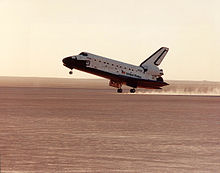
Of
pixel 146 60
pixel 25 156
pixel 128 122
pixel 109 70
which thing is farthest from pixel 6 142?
pixel 146 60

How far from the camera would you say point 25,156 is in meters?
12.5

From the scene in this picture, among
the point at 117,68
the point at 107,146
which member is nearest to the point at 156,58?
the point at 117,68

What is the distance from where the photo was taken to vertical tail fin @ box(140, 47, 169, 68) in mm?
64250

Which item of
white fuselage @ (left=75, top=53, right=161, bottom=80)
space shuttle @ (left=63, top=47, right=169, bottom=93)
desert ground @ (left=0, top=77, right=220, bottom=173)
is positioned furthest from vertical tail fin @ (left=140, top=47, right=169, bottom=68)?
desert ground @ (left=0, top=77, right=220, bottom=173)

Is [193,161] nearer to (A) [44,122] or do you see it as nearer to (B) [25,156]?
(B) [25,156]

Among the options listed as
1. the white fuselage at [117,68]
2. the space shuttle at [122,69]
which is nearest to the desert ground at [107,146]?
the space shuttle at [122,69]

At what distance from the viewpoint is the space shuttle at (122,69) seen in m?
54.4

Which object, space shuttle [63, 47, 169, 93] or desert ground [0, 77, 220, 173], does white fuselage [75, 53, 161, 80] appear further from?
desert ground [0, 77, 220, 173]

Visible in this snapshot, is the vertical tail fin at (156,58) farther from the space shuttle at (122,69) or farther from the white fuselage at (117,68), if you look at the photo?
the white fuselage at (117,68)

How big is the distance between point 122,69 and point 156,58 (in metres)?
8.56

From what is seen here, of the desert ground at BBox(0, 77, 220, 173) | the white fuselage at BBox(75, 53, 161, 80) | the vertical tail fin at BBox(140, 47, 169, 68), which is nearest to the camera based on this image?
the desert ground at BBox(0, 77, 220, 173)

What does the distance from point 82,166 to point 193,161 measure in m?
2.93

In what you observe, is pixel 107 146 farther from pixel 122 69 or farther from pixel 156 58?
pixel 156 58

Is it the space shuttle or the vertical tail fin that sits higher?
the vertical tail fin
